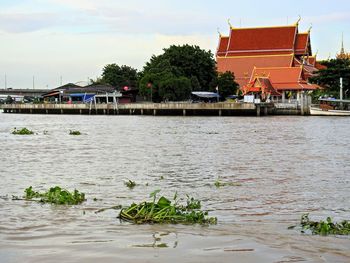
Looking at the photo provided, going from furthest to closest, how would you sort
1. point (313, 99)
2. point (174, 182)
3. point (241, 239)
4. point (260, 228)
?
point (313, 99) < point (174, 182) < point (260, 228) < point (241, 239)

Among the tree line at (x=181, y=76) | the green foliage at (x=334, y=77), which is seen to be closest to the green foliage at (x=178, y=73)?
the tree line at (x=181, y=76)

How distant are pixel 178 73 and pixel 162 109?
11.1m

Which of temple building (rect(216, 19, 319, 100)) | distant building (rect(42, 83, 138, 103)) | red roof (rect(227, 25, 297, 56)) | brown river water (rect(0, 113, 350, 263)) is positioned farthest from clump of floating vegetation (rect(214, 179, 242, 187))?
red roof (rect(227, 25, 297, 56))

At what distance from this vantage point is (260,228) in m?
9.75

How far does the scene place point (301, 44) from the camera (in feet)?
308

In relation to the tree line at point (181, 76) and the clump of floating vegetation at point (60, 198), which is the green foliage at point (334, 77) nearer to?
the tree line at point (181, 76)

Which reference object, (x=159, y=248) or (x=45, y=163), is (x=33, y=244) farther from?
(x=45, y=163)

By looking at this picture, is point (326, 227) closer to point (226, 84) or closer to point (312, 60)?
point (226, 84)

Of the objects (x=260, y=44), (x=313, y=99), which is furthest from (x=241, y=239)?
(x=260, y=44)

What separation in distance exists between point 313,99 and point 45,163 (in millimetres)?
62456

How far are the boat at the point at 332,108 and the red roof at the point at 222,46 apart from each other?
28.5 meters

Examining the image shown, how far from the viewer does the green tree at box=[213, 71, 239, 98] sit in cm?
8619

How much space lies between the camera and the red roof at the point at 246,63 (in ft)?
300

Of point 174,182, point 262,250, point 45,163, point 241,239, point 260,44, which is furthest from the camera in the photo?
point 260,44
